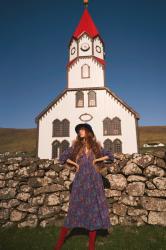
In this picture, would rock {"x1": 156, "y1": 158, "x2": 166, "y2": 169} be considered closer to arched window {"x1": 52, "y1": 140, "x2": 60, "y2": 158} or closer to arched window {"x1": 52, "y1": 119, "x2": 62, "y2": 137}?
arched window {"x1": 52, "y1": 140, "x2": 60, "y2": 158}

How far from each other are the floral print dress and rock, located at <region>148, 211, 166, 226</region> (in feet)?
4.60

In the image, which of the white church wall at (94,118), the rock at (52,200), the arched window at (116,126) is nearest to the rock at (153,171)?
the rock at (52,200)

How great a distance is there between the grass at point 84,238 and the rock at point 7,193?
798mm

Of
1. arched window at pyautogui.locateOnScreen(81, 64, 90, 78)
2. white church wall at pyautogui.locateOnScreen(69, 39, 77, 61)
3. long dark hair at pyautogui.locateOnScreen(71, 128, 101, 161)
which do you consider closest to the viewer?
long dark hair at pyautogui.locateOnScreen(71, 128, 101, 161)

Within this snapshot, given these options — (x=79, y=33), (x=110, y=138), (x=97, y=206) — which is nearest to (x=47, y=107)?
(x=110, y=138)

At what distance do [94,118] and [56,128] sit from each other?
5.14 m

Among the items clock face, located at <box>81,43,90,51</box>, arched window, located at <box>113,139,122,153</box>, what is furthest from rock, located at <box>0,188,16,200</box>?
clock face, located at <box>81,43,90,51</box>

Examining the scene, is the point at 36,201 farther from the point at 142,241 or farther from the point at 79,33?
the point at 79,33

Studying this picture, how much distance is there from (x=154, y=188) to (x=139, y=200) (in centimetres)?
48

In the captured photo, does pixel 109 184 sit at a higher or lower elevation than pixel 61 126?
lower

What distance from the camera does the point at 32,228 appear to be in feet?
16.2

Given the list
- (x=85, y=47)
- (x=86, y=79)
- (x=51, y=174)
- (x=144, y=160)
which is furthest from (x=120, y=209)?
(x=85, y=47)

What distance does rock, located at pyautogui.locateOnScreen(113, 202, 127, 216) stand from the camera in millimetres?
4889

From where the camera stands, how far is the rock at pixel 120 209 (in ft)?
16.0
